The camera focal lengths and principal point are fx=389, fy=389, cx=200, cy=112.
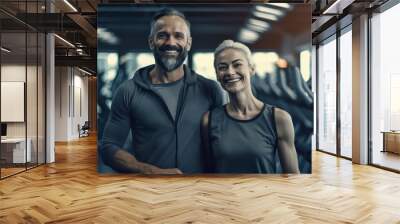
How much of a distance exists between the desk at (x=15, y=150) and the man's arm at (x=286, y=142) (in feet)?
15.7

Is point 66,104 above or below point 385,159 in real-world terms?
above

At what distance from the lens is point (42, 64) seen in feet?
27.3

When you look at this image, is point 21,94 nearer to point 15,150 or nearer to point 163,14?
point 15,150

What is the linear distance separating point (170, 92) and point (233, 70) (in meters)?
1.15

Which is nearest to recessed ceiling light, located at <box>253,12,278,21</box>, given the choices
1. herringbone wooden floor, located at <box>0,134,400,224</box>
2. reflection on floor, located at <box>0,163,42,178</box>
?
herringbone wooden floor, located at <box>0,134,400,224</box>

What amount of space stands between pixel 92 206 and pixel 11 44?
388cm

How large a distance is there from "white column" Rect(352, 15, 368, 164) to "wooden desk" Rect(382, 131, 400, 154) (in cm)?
40

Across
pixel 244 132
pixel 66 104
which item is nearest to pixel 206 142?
pixel 244 132

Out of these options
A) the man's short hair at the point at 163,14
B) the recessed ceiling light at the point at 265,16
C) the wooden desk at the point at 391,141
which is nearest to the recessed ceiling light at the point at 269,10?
the recessed ceiling light at the point at 265,16

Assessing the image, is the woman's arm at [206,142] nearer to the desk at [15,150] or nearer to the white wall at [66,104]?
the desk at [15,150]

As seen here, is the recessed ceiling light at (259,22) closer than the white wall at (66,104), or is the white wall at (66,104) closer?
the recessed ceiling light at (259,22)

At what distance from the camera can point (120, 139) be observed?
6.73m

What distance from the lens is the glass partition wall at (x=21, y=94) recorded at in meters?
6.73

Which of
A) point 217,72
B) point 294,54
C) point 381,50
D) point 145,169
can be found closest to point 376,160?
point 381,50
